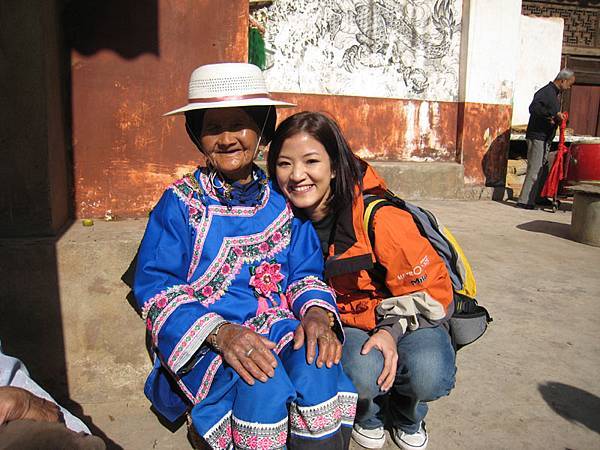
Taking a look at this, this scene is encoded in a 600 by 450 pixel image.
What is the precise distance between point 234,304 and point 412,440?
38.1 inches

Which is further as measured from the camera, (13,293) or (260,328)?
(13,293)

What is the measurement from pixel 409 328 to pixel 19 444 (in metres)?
1.44

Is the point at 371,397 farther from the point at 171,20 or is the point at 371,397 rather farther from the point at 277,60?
the point at 277,60

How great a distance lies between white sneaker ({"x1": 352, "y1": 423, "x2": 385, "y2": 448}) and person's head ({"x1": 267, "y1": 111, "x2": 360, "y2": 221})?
966mm

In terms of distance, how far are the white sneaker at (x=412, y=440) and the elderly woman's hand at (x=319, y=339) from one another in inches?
25.9

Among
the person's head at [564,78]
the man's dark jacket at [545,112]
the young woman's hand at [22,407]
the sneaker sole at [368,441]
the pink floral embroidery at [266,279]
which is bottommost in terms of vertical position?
the sneaker sole at [368,441]

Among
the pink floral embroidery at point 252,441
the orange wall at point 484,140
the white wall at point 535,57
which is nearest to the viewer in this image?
the pink floral embroidery at point 252,441

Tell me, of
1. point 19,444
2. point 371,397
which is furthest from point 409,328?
point 19,444

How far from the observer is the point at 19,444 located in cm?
121

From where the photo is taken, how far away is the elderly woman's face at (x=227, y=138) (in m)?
2.01

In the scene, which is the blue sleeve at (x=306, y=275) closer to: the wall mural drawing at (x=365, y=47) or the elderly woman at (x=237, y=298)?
the elderly woman at (x=237, y=298)

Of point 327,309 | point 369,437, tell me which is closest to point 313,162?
point 327,309

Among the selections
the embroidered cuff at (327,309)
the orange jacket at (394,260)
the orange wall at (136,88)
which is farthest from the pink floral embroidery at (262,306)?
the orange wall at (136,88)

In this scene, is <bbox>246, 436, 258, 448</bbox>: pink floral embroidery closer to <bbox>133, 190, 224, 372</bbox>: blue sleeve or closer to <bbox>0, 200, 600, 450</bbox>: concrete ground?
<bbox>133, 190, 224, 372</bbox>: blue sleeve
